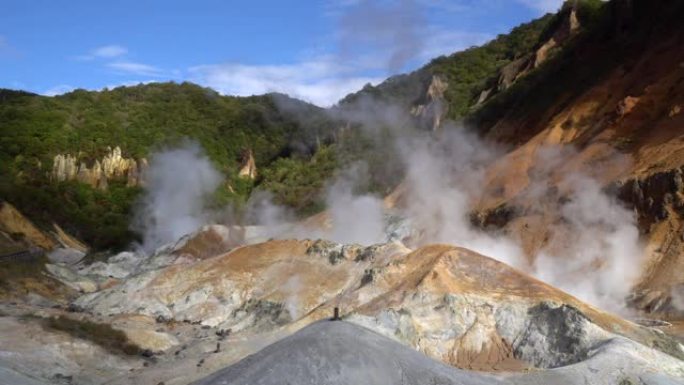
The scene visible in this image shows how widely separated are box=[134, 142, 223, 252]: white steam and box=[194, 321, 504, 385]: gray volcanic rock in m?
37.3

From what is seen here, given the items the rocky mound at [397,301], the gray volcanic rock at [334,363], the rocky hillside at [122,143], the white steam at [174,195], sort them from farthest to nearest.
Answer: the rocky hillside at [122,143], the white steam at [174,195], the rocky mound at [397,301], the gray volcanic rock at [334,363]

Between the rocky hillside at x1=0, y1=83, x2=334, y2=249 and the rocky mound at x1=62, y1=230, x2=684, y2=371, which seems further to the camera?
the rocky hillside at x1=0, y1=83, x2=334, y2=249

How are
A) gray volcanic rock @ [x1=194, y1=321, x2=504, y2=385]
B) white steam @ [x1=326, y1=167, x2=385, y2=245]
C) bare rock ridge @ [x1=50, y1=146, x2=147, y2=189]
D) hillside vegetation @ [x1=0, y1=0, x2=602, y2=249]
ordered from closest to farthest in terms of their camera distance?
1. gray volcanic rock @ [x1=194, y1=321, x2=504, y2=385]
2. white steam @ [x1=326, y1=167, x2=385, y2=245]
3. hillside vegetation @ [x1=0, y1=0, x2=602, y2=249]
4. bare rock ridge @ [x1=50, y1=146, x2=147, y2=189]

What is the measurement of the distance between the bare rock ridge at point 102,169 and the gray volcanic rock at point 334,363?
52540 millimetres

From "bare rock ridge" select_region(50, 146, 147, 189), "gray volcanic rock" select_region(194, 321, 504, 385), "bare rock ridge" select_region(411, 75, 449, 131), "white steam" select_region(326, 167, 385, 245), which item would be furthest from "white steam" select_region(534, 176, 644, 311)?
"bare rock ridge" select_region(50, 146, 147, 189)

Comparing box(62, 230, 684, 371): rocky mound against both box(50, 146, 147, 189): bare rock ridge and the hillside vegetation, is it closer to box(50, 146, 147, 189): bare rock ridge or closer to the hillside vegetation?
the hillside vegetation

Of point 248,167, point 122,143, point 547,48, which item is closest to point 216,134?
point 248,167

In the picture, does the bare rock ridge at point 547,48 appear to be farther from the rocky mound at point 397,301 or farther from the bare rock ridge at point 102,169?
the bare rock ridge at point 102,169

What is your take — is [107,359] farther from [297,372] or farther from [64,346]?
[297,372]

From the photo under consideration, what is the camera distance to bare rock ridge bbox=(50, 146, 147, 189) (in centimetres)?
5850

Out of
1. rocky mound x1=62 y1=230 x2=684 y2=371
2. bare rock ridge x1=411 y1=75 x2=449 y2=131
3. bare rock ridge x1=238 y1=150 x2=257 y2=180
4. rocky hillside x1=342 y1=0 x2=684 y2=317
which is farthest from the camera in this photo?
bare rock ridge x1=238 y1=150 x2=257 y2=180

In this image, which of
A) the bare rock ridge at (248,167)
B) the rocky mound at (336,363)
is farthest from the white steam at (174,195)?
the rocky mound at (336,363)

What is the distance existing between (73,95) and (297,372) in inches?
2862

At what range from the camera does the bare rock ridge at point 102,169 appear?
58500mm
